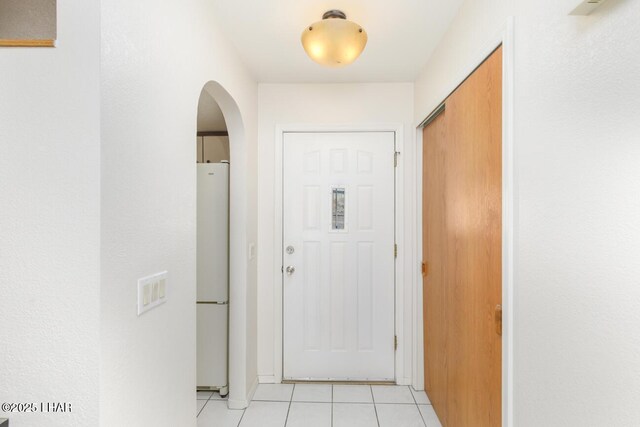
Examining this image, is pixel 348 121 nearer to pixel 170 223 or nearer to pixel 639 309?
pixel 170 223

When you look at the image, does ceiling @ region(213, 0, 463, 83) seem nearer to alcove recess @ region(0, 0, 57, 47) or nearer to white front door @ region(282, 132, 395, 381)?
white front door @ region(282, 132, 395, 381)

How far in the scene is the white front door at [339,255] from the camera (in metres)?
2.66

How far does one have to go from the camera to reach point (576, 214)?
0.91 m

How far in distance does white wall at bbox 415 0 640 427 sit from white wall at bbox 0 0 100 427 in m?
1.30

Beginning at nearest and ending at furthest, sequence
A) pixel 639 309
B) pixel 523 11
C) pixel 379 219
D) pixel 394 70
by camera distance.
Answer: pixel 639 309
pixel 523 11
pixel 394 70
pixel 379 219

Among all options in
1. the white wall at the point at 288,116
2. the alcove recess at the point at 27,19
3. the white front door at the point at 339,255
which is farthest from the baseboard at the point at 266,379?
the alcove recess at the point at 27,19

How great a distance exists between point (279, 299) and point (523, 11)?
2.29m

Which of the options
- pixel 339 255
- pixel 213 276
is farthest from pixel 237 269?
pixel 339 255

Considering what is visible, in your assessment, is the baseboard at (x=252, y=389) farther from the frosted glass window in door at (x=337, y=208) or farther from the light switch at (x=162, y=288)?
the light switch at (x=162, y=288)

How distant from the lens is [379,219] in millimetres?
2654

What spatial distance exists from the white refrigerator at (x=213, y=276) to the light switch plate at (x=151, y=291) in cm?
124

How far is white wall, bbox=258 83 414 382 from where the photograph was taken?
2.66 meters

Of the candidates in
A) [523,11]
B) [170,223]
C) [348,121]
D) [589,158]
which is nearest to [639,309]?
[589,158]

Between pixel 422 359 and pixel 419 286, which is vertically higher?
pixel 419 286
